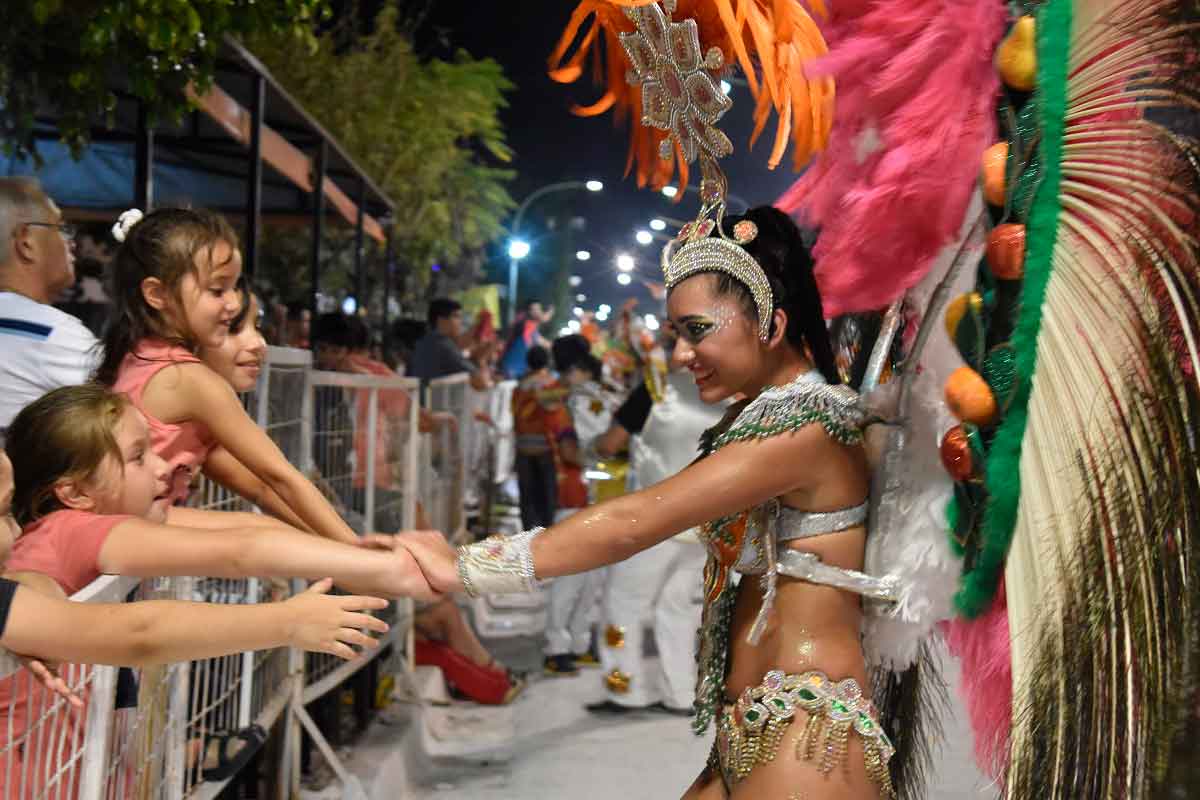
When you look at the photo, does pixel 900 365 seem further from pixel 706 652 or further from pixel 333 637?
pixel 333 637

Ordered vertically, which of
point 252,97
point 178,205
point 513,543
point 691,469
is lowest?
point 513,543

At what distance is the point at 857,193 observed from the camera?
2.43 meters

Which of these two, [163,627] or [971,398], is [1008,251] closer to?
[971,398]

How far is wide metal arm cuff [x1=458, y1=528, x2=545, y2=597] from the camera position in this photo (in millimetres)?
2307

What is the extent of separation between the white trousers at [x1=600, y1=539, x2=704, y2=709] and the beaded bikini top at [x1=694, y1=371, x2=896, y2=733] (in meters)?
3.97

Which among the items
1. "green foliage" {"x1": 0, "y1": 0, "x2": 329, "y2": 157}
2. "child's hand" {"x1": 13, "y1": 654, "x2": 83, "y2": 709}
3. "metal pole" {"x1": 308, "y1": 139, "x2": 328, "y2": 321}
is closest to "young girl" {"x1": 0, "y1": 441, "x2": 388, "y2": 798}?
"child's hand" {"x1": 13, "y1": 654, "x2": 83, "y2": 709}

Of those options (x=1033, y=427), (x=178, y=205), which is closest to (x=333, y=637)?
(x=1033, y=427)

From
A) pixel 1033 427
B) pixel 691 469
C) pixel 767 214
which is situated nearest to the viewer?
pixel 1033 427

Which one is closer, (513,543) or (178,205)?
(513,543)

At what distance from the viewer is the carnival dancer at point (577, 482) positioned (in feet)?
25.2

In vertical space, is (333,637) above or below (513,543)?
below

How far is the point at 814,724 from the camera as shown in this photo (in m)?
2.28

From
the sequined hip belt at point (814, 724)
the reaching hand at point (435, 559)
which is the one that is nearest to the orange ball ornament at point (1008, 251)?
the sequined hip belt at point (814, 724)

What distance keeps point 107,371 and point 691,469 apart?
1.56 metres
